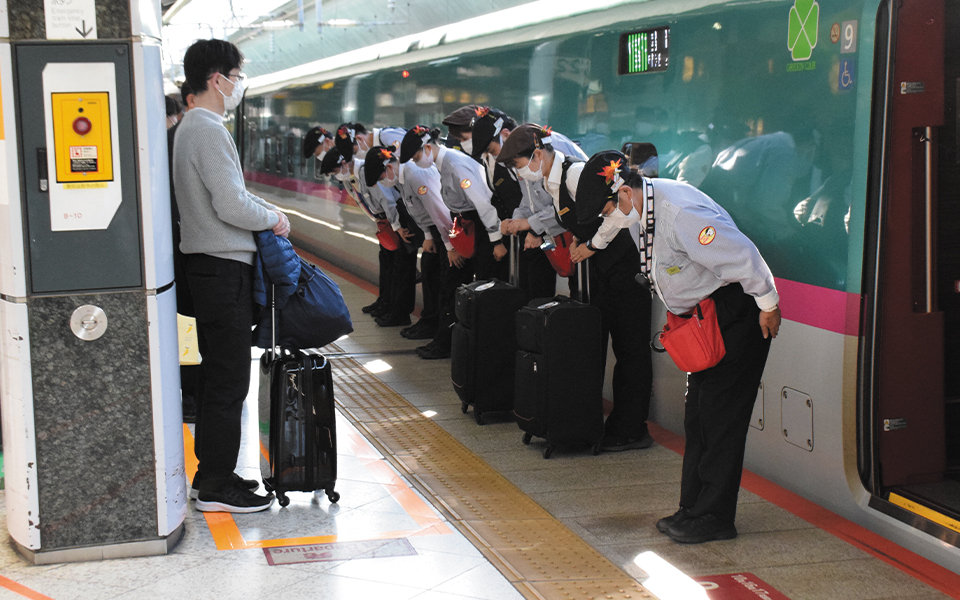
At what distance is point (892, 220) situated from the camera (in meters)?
4.51

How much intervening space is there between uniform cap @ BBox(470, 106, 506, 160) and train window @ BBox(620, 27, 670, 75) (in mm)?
779

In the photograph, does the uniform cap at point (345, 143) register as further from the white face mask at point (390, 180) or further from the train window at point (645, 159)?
the train window at point (645, 159)

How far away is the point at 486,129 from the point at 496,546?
2950mm

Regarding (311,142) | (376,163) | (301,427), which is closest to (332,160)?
(311,142)

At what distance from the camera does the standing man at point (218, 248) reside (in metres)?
4.48

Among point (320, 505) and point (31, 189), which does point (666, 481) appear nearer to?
point (320, 505)

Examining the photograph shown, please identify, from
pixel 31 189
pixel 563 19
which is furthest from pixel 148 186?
pixel 563 19

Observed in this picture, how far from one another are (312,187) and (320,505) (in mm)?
10730

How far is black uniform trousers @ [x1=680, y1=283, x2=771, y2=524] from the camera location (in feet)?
14.6

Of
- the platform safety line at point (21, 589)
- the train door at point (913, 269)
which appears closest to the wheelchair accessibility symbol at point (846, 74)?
the train door at point (913, 269)

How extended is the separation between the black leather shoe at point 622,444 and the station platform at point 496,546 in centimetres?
4

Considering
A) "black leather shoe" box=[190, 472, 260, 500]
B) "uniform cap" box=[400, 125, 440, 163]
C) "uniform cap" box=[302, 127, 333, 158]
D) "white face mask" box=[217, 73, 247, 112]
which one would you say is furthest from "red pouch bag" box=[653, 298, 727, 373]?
"uniform cap" box=[302, 127, 333, 158]

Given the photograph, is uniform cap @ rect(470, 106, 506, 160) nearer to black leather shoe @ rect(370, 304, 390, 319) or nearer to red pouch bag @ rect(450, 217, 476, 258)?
red pouch bag @ rect(450, 217, 476, 258)

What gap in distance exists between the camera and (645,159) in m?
6.24
